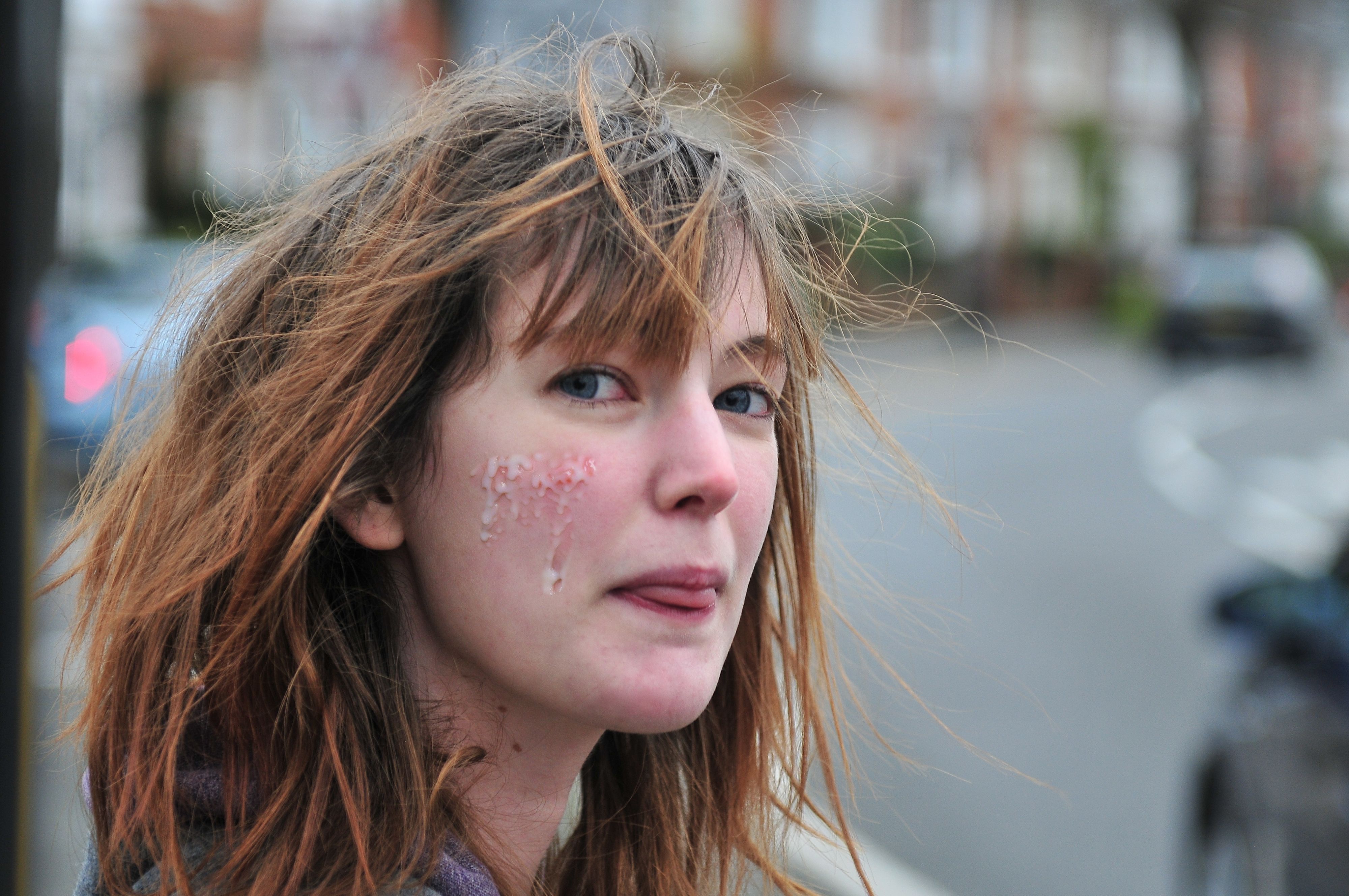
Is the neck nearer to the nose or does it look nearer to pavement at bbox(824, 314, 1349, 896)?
the nose

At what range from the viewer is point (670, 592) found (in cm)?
140

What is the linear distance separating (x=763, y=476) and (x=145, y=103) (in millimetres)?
24701

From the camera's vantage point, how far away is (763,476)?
1532 mm

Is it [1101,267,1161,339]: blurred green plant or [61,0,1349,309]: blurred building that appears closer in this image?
[61,0,1349,309]: blurred building

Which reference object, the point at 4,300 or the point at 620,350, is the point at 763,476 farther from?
the point at 4,300

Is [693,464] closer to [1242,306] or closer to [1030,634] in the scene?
[1030,634]

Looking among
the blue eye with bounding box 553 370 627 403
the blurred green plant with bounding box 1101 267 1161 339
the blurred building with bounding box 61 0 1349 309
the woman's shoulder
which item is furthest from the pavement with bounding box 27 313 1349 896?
the blurred green plant with bounding box 1101 267 1161 339

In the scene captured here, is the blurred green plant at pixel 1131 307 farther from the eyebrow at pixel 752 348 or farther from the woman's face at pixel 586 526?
the woman's face at pixel 586 526

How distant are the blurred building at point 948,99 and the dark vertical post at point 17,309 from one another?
8.88 meters

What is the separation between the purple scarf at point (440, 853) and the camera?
1334 millimetres

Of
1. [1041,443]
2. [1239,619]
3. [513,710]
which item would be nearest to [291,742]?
[513,710]

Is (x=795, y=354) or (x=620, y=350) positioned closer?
(x=620, y=350)

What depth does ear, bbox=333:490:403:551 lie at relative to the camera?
4.79ft

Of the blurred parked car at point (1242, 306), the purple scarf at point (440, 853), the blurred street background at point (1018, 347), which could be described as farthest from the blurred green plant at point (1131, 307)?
the purple scarf at point (440, 853)
